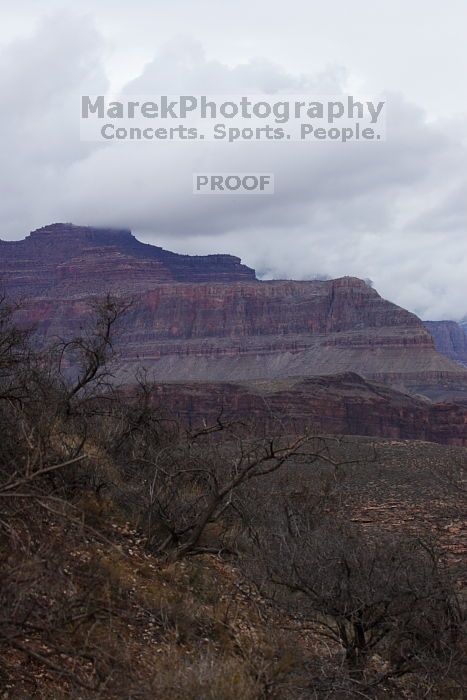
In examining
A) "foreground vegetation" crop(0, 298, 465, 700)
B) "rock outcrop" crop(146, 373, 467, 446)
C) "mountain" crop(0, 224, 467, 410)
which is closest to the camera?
"foreground vegetation" crop(0, 298, 465, 700)

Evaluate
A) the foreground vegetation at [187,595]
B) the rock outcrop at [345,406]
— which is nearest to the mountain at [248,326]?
the rock outcrop at [345,406]

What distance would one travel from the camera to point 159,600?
1079cm

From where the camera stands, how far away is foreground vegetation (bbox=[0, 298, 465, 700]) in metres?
7.31

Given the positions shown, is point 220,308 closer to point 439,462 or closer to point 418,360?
point 418,360

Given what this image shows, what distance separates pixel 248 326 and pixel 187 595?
159m

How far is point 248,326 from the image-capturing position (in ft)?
558

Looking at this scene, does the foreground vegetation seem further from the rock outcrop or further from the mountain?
the mountain

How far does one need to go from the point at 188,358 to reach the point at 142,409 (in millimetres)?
142720

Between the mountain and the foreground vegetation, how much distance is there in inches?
4815

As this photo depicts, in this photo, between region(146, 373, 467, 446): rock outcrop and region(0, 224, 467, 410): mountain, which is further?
region(0, 224, 467, 410): mountain

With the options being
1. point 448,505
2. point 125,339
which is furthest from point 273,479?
point 125,339

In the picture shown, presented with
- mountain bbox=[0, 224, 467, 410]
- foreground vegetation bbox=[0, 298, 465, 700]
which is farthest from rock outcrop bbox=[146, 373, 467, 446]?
foreground vegetation bbox=[0, 298, 465, 700]

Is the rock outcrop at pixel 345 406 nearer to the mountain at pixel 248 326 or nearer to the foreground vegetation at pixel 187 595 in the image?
the mountain at pixel 248 326

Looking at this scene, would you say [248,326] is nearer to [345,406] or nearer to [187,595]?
[345,406]
